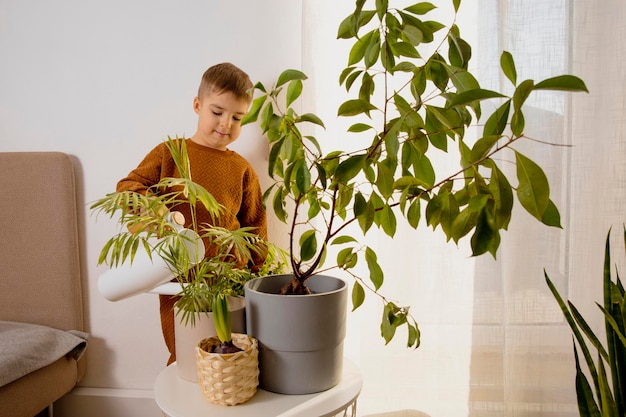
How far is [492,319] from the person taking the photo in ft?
4.26

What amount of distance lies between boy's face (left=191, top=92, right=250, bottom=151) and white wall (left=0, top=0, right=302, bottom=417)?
136mm

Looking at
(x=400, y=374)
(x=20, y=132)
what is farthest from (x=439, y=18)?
(x=20, y=132)

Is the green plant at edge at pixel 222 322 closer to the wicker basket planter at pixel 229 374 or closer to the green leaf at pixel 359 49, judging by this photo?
the wicker basket planter at pixel 229 374

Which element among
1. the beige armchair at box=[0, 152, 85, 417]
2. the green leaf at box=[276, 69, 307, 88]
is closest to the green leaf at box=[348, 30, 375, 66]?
the green leaf at box=[276, 69, 307, 88]

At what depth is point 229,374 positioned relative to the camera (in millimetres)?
910

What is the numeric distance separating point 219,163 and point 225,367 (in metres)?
0.62

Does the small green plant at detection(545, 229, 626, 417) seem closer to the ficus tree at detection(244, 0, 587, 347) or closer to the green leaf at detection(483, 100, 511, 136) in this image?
the ficus tree at detection(244, 0, 587, 347)

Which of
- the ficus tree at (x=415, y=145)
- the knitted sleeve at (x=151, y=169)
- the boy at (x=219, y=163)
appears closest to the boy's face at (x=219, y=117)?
the boy at (x=219, y=163)

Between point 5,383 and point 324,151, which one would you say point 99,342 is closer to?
point 5,383

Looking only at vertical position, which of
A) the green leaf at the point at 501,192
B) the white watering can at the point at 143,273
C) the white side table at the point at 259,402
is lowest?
the white side table at the point at 259,402

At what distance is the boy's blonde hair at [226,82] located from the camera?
1298mm

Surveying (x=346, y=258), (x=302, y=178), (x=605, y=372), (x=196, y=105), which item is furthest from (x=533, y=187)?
(x=196, y=105)

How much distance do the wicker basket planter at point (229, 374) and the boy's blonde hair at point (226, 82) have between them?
64 cm

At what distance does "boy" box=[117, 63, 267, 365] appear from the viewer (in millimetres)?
1310
